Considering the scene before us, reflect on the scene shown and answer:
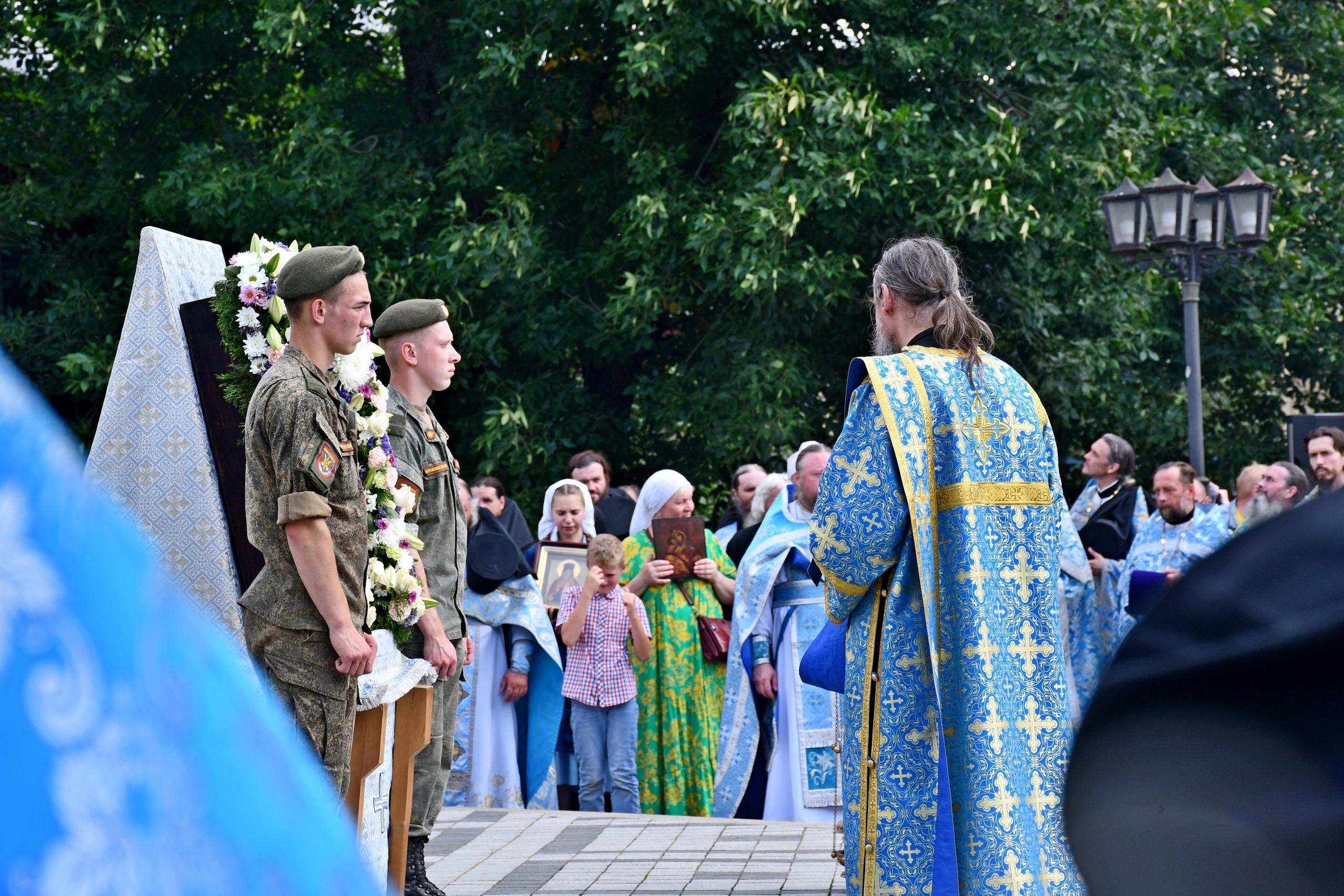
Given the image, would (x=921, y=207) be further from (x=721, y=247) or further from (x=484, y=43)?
(x=484, y=43)

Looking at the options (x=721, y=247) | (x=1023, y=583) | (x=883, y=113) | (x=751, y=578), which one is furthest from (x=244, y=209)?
(x=1023, y=583)

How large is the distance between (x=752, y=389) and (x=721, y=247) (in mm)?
1241

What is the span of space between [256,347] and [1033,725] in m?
2.33

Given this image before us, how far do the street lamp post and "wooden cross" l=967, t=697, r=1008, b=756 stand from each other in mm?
7967

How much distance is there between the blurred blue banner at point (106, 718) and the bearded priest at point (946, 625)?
322cm

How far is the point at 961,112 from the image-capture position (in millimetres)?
13969

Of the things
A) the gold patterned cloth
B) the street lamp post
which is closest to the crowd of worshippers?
the gold patterned cloth

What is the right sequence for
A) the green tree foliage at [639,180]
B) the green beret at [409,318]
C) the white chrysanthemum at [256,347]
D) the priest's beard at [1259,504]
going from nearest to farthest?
the white chrysanthemum at [256,347] → the green beret at [409,318] → the priest's beard at [1259,504] → the green tree foliage at [639,180]

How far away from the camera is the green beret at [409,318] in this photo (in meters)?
5.12

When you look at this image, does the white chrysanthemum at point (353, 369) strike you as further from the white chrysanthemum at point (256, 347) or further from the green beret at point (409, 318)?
the green beret at point (409, 318)

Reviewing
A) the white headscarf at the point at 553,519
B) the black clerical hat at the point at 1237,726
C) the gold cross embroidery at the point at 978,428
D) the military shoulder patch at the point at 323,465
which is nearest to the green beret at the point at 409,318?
the military shoulder patch at the point at 323,465

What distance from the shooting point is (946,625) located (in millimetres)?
3857

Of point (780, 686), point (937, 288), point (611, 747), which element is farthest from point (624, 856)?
point (937, 288)

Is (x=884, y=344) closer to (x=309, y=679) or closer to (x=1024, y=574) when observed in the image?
(x=1024, y=574)
